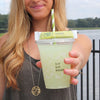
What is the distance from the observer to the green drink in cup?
0.94 m

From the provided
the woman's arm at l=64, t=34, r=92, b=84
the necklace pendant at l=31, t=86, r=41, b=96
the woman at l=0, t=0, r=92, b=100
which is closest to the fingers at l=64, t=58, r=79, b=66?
the woman's arm at l=64, t=34, r=92, b=84

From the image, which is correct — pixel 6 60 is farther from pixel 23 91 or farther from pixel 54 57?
pixel 54 57

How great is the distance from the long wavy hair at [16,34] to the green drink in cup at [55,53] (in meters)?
0.36

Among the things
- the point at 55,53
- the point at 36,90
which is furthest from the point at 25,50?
the point at 55,53

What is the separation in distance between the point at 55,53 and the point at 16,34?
558 mm

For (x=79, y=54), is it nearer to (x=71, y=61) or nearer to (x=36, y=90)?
(x=71, y=61)

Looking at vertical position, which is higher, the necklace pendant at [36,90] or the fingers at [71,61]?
the fingers at [71,61]

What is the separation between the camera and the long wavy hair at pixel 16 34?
1.32 metres

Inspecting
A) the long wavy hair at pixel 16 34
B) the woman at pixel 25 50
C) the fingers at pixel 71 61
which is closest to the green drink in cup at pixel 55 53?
the fingers at pixel 71 61

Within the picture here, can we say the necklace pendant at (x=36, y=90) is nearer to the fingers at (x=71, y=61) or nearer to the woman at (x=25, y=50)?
the woman at (x=25, y=50)

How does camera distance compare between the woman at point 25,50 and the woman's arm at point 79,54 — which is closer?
the woman's arm at point 79,54

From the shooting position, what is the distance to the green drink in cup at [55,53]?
94 cm

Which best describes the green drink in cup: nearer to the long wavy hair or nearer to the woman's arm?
the woman's arm

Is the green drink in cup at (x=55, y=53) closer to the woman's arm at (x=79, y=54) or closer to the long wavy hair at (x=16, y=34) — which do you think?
the woman's arm at (x=79, y=54)
